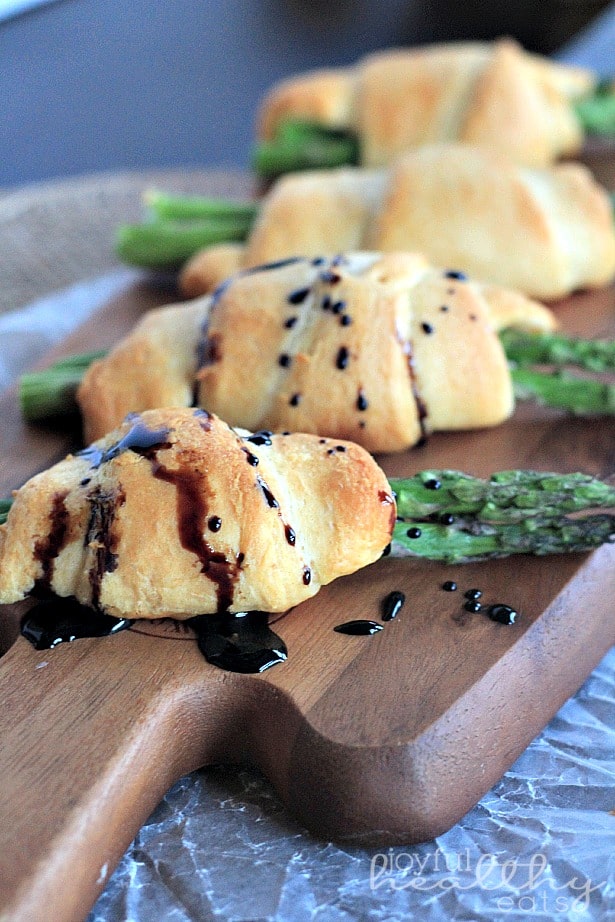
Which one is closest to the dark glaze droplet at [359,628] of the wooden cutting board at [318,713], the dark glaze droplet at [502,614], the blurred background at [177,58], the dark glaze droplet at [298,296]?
the wooden cutting board at [318,713]

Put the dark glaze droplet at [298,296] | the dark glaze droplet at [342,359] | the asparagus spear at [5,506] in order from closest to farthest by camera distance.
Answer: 1. the asparagus spear at [5,506]
2. the dark glaze droplet at [342,359]
3. the dark glaze droplet at [298,296]

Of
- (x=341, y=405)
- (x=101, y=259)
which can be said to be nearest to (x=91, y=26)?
(x=101, y=259)

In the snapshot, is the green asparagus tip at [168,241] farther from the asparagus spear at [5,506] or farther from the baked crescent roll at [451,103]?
the asparagus spear at [5,506]

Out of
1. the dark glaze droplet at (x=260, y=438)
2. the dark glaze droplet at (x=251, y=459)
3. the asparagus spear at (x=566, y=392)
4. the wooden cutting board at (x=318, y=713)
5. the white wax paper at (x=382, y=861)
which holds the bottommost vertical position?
the white wax paper at (x=382, y=861)

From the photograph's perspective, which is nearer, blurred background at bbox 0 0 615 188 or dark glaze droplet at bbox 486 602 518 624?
dark glaze droplet at bbox 486 602 518 624

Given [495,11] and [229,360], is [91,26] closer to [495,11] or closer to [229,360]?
[495,11]

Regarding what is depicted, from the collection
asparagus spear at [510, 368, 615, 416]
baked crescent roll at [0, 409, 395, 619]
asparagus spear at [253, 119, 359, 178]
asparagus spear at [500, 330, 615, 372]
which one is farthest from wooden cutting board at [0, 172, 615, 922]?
asparagus spear at [253, 119, 359, 178]

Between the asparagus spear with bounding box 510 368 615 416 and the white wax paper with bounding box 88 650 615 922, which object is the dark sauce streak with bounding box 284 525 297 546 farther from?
the asparagus spear with bounding box 510 368 615 416
